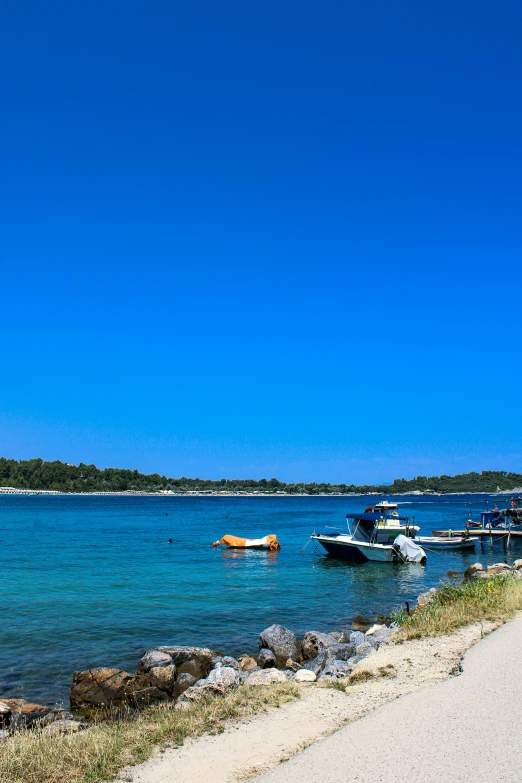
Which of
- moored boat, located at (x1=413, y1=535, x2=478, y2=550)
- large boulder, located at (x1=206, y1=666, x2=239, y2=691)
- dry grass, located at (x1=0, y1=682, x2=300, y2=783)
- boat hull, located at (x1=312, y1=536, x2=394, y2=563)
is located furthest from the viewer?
moored boat, located at (x1=413, y1=535, x2=478, y2=550)

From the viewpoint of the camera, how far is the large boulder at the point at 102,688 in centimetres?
1270

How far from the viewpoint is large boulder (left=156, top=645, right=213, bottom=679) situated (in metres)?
14.4

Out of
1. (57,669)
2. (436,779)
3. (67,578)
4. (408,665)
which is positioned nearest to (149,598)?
(67,578)

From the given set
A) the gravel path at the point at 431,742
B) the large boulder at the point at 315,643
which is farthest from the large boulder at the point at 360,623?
the gravel path at the point at 431,742

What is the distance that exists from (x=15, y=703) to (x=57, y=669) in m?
3.23

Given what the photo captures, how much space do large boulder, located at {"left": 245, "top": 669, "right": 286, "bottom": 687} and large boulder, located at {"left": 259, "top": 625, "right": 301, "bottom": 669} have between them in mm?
2638

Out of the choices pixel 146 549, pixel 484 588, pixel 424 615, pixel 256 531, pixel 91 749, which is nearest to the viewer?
pixel 91 749

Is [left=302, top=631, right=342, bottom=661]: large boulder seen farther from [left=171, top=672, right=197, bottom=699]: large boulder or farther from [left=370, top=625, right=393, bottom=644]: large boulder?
[left=171, top=672, right=197, bottom=699]: large boulder

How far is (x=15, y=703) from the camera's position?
12.3m

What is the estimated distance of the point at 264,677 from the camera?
12.6 metres

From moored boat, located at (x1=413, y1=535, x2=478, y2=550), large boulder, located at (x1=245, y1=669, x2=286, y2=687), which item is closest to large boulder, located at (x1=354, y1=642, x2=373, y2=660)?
large boulder, located at (x1=245, y1=669, x2=286, y2=687)

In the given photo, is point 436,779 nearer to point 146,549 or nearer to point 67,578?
point 67,578

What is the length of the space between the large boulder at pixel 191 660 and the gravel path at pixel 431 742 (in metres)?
6.83

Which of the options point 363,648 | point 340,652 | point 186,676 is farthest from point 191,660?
point 363,648
